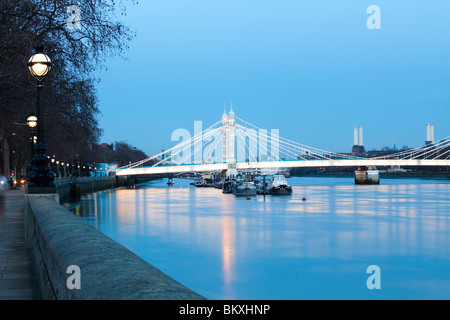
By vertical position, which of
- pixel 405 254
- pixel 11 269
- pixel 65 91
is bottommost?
pixel 405 254

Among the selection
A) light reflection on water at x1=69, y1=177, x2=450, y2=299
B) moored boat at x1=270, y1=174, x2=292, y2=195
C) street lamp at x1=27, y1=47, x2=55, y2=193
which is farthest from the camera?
moored boat at x1=270, y1=174, x2=292, y2=195

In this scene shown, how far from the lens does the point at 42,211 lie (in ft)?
28.6

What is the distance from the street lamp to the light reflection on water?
22.4 feet

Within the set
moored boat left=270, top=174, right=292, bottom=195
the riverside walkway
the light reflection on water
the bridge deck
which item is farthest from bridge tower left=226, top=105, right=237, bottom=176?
the riverside walkway

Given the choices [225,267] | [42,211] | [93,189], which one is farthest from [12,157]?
[42,211]

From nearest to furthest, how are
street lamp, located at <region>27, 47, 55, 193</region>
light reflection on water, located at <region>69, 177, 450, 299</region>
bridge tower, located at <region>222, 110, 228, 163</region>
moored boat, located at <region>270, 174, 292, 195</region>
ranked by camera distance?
street lamp, located at <region>27, 47, 55, 193</region>, light reflection on water, located at <region>69, 177, 450, 299</region>, moored boat, located at <region>270, 174, 292, 195</region>, bridge tower, located at <region>222, 110, 228, 163</region>

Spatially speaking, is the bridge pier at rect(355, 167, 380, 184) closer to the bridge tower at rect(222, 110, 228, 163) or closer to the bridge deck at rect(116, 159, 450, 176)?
the bridge deck at rect(116, 159, 450, 176)

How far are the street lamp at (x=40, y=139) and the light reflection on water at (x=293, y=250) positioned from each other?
6821 mm

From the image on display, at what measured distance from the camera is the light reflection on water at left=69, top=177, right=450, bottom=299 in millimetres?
17422

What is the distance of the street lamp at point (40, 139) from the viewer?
1028cm

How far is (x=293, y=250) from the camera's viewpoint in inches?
1001
